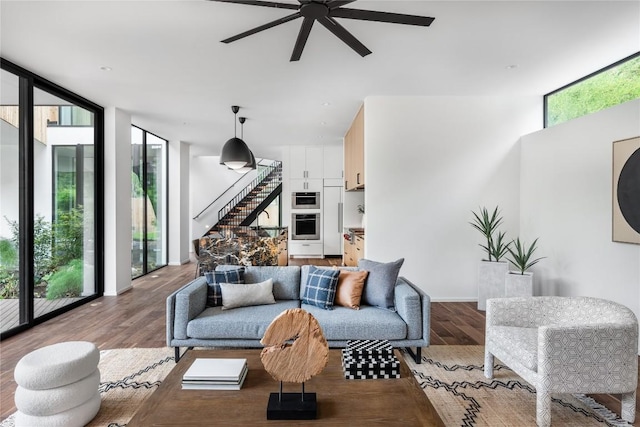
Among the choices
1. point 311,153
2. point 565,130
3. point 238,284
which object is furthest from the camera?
point 311,153

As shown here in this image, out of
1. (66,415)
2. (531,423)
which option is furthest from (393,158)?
(66,415)

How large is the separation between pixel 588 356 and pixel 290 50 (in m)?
3.26

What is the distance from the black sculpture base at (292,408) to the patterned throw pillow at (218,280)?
5.55 ft

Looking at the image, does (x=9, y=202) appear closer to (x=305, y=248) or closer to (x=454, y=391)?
(x=454, y=391)

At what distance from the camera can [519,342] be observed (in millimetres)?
2318

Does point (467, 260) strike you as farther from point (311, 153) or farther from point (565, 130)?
point (311, 153)

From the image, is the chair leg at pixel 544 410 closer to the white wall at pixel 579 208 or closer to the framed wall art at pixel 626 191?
the white wall at pixel 579 208

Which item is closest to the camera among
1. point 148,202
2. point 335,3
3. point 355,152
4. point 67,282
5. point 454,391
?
point 335,3

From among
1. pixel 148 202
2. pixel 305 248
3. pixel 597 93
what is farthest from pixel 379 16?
pixel 305 248

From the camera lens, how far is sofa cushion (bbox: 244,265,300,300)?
3.38 meters

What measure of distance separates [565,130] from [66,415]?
16.6ft

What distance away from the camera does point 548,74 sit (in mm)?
4047

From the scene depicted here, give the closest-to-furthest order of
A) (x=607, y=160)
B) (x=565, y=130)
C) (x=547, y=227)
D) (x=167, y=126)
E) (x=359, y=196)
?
(x=607, y=160)
(x=565, y=130)
(x=547, y=227)
(x=167, y=126)
(x=359, y=196)

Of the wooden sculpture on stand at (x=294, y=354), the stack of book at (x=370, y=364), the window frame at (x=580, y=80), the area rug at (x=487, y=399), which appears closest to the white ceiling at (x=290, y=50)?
the window frame at (x=580, y=80)
